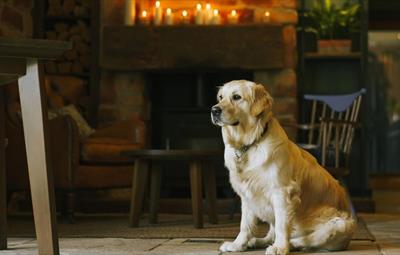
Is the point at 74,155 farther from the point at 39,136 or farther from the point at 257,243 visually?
the point at 39,136

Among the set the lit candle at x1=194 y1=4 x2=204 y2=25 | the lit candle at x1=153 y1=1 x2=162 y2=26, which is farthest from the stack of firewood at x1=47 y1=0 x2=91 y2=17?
the lit candle at x1=194 y1=4 x2=204 y2=25

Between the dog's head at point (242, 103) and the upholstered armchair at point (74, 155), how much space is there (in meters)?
1.79

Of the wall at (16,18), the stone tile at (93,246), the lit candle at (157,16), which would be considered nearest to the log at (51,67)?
the wall at (16,18)

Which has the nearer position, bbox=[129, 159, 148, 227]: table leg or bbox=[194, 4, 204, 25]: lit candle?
bbox=[129, 159, 148, 227]: table leg

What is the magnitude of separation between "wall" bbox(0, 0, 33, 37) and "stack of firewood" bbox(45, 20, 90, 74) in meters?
0.30

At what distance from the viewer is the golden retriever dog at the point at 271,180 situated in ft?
9.43

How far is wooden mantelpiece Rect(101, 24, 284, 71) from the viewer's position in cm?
602

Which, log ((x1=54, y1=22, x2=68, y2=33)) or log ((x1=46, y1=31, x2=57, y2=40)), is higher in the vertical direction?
log ((x1=54, y1=22, x2=68, y2=33))

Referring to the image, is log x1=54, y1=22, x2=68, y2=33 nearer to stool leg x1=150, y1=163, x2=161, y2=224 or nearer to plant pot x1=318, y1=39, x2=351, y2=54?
plant pot x1=318, y1=39, x2=351, y2=54

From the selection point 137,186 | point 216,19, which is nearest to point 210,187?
point 137,186

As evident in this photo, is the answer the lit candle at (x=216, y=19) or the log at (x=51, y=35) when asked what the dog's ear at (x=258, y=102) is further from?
the log at (x=51, y=35)

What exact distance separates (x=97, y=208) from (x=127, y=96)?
1.09 meters

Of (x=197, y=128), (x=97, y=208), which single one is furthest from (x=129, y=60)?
(x=97, y=208)

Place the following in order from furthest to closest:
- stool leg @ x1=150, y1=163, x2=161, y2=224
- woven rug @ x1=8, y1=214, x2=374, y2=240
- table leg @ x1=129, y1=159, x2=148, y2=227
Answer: stool leg @ x1=150, y1=163, x2=161, y2=224 → table leg @ x1=129, y1=159, x2=148, y2=227 → woven rug @ x1=8, y1=214, x2=374, y2=240
